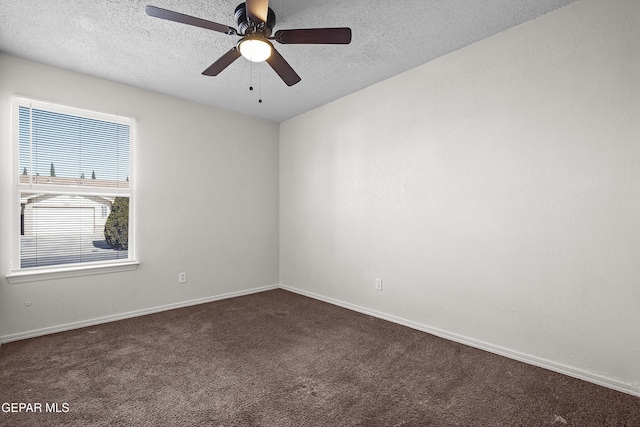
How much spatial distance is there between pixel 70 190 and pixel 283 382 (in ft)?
9.36

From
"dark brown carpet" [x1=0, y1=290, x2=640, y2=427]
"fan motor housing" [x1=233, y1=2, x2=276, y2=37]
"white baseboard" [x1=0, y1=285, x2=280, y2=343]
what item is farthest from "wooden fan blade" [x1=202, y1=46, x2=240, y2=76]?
"white baseboard" [x1=0, y1=285, x2=280, y2=343]

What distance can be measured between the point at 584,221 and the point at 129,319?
425cm

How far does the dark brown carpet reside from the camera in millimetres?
1808

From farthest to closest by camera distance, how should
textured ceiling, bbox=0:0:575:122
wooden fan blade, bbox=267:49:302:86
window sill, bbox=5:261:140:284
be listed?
1. window sill, bbox=5:261:140:284
2. textured ceiling, bbox=0:0:575:122
3. wooden fan blade, bbox=267:49:302:86

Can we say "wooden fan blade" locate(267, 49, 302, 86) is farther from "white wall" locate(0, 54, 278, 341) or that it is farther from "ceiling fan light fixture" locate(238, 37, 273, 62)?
"white wall" locate(0, 54, 278, 341)

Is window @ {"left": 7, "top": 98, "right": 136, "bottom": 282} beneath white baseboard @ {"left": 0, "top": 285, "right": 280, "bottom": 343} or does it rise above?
above

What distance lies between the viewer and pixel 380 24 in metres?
2.46

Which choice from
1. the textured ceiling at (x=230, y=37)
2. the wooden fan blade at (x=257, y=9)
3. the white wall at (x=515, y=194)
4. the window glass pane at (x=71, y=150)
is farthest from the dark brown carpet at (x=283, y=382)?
the textured ceiling at (x=230, y=37)

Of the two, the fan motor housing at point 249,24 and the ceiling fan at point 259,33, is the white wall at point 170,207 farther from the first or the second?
the fan motor housing at point 249,24

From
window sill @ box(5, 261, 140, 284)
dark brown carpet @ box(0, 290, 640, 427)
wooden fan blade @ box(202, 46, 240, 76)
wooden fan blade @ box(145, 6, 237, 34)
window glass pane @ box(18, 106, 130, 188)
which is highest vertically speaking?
wooden fan blade @ box(145, 6, 237, 34)

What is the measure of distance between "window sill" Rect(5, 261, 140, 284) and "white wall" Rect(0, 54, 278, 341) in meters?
0.05

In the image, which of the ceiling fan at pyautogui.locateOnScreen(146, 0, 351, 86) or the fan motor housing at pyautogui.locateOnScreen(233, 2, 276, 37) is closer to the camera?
the ceiling fan at pyautogui.locateOnScreen(146, 0, 351, 86)

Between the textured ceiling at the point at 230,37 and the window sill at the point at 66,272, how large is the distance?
1.98m

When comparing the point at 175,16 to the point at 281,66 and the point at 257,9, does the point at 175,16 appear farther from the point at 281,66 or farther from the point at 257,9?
the point at 281,66
